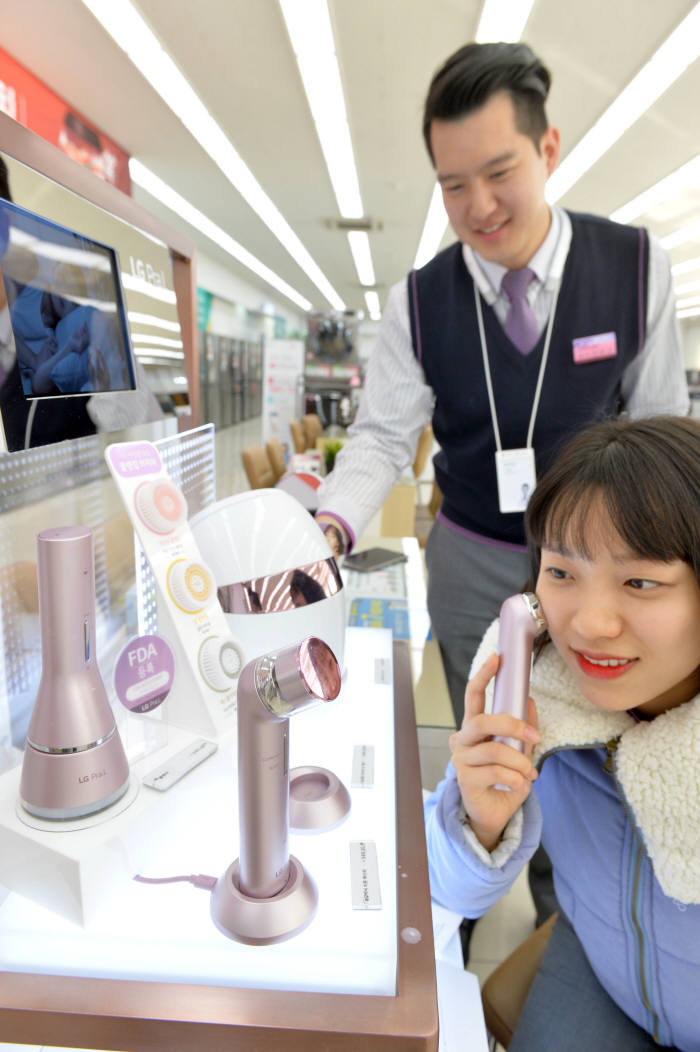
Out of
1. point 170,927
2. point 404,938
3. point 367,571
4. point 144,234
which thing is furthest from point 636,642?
point 367,571

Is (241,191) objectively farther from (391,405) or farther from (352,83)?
(391,405)

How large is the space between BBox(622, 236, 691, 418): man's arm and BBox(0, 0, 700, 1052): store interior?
733 millimetres

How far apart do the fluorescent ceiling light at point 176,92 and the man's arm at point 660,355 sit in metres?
3.83

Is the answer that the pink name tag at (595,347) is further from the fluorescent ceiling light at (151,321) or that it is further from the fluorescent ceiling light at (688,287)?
the fluorescent ceiling light at (688,287)

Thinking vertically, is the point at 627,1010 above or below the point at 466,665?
below

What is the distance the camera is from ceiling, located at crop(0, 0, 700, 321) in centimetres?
370

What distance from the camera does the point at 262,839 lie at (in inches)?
19.2

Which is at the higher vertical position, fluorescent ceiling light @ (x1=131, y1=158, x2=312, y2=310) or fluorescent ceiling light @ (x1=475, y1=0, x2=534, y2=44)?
fluorescent ceiling light @ (x1=131, y1=158, x2=312, y2=310)

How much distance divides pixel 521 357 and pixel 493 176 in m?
0.30

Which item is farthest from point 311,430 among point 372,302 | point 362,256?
point 372,302

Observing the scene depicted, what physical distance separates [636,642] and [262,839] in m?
0.40

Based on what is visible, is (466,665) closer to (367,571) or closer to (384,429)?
(384,429)

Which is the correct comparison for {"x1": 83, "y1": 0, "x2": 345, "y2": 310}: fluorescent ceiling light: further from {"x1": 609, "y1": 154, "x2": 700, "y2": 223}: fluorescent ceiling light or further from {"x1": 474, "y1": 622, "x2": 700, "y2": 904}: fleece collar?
{"x1": 474, "y1": 622, "x2": 700, "y2": 904}: fleece collar

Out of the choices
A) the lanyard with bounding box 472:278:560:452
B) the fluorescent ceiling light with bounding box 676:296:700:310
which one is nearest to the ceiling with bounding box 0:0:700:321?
the lanyard with bounding box 472:278:560:452
